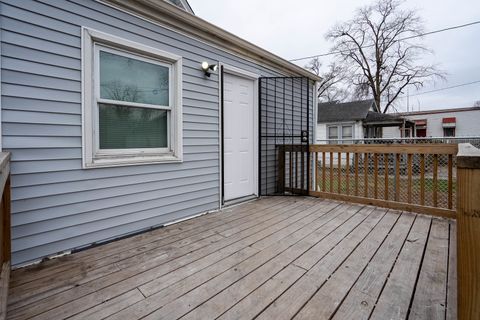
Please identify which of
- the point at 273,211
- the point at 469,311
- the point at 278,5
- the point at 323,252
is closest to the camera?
the point at 469,311

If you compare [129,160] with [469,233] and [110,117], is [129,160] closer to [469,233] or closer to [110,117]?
[110,117]

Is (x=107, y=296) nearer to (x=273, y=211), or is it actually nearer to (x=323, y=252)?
(x=323, y=252)

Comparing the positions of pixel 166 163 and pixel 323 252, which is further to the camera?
pixel 166 163

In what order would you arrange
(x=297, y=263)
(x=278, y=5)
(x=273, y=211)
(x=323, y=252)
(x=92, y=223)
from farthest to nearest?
(x=278, y=5), (x=273, y=211), (x=92, y=223), (x=323, y=252), (x=297, y=263)

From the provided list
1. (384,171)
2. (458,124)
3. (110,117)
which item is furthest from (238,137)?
(458,124)

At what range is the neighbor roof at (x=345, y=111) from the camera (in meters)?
11.6

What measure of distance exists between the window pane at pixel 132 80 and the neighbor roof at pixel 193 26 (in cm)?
51

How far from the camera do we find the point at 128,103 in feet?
8.80

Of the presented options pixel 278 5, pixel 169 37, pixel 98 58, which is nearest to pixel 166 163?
pixel 98 58

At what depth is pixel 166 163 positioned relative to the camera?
301 centimetres

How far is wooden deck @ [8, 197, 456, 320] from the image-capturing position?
4.90 ft

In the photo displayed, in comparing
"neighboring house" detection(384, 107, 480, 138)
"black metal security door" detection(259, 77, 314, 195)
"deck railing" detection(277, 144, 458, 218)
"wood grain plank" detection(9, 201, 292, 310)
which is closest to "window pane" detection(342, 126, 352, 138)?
"deck railing" detection(277, 144, 458, 218)

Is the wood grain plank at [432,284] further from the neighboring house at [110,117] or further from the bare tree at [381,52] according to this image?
the bare tree at [381,52]

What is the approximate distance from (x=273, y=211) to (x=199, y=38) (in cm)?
253
